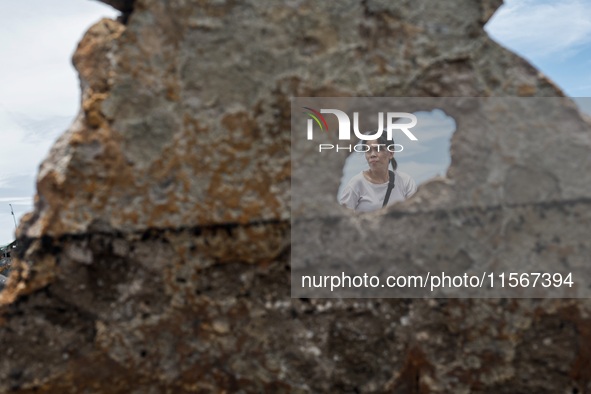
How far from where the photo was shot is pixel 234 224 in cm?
223

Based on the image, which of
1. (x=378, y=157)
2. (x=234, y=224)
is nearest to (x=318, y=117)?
(x=234, y=224)

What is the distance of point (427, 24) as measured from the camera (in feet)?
7.40

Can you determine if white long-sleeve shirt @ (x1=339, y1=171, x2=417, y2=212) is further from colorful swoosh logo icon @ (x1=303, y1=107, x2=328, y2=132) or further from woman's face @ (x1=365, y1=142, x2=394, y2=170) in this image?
colorful swoosh logo icon @ (x1=303, y1=107, x2=328, y2=132)

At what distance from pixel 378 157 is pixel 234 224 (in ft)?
4.52

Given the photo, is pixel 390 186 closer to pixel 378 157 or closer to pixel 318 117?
pixel 378 157

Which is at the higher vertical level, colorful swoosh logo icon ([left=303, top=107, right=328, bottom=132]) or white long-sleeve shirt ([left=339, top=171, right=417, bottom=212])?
colorful swoosh logo icon ([left=303, top=107, right=328, bottom=132])

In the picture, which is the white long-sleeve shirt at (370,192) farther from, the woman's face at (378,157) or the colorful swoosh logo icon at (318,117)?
the colorful swoosh logo icon at (318,117)

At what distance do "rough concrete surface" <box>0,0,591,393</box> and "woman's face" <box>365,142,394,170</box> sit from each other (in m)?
1.08

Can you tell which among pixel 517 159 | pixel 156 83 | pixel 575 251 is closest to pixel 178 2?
pixel 156 83

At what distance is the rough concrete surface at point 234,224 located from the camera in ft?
7.18

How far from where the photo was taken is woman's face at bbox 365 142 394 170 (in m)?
3.38

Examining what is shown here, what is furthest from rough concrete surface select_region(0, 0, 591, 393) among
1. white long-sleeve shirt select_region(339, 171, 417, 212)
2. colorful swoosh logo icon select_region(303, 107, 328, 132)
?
white long-sleeve shirt select_region(339, 171, 417, 212)

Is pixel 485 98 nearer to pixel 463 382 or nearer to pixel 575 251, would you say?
pixel 575 251

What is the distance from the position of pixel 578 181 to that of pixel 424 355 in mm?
823
